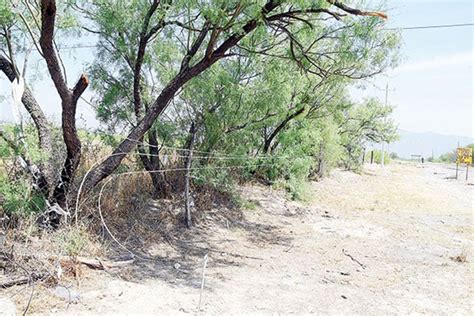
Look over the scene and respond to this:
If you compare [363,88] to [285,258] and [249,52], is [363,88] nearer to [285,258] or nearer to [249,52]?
[249,52]

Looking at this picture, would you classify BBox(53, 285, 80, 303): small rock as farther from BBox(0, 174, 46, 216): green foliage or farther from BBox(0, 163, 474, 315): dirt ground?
BBox(0, 174, 46, 216): green foliage

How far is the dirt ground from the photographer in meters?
3.78

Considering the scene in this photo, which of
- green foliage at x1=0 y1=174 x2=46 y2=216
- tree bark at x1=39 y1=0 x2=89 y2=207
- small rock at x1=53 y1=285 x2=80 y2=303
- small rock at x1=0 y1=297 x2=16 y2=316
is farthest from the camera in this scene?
green foliage at x1=0 y1=174 x2=46 y2=216

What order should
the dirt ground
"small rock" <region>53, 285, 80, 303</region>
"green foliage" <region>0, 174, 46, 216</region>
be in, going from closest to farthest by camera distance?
"small rock" <region>53, 285, 80, 303</region> → the dirt ground → "green foliage" <region>0, 174, 46, 216</region>

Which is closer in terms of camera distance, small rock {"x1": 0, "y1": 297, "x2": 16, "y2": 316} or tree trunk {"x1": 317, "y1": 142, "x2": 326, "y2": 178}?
small rock {"x1": 0, "y1": 297, "x2": 16, "y2": 316}

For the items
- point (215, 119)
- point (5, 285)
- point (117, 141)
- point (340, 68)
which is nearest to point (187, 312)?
point (5, 285)

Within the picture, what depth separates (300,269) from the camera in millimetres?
5156

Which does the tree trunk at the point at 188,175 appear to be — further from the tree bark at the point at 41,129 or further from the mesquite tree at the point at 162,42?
the tree bark at the point at 41,129

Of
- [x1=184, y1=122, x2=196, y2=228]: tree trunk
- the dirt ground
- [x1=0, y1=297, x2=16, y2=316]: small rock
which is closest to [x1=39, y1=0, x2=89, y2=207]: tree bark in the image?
the dirt ground

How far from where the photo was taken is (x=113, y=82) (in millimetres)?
6238

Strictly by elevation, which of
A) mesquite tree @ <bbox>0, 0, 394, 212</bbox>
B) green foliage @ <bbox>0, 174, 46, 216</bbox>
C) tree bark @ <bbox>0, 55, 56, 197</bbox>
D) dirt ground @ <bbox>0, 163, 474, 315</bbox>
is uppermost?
mesquite tree @ <bbox>0, 0, 394, 212</bbox>

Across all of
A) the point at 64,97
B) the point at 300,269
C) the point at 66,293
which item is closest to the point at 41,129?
the point at 64,97

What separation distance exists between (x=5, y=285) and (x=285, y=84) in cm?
518

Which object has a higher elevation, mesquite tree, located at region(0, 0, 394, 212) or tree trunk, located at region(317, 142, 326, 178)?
mesquite tree, located at region(0, 0, 394, 212)
